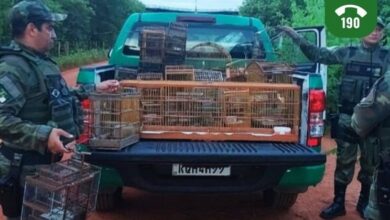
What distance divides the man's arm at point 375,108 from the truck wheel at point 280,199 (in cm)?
182

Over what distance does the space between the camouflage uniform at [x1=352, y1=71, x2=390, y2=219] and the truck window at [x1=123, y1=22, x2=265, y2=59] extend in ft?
9.02

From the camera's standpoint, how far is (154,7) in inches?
240

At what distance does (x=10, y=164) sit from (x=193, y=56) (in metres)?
2.88

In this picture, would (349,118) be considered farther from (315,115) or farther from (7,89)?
(7,89)

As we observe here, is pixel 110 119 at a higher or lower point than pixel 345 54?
lower

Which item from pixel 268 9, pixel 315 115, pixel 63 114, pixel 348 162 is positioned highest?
pixel 268 9

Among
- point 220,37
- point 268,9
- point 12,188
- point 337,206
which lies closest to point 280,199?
point 337,206

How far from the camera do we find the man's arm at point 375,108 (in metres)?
2.91

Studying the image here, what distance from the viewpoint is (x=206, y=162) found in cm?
357

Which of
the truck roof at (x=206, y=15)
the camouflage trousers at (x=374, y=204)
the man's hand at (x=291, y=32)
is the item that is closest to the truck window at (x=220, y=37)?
the truck roof at (x=206, y=15)

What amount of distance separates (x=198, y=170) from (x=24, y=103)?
52.7 inches

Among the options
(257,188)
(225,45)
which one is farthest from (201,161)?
(225,45)

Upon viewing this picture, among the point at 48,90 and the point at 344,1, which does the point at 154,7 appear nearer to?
the point at 344,1

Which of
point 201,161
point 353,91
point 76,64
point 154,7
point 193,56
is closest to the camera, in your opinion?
point 201,161
